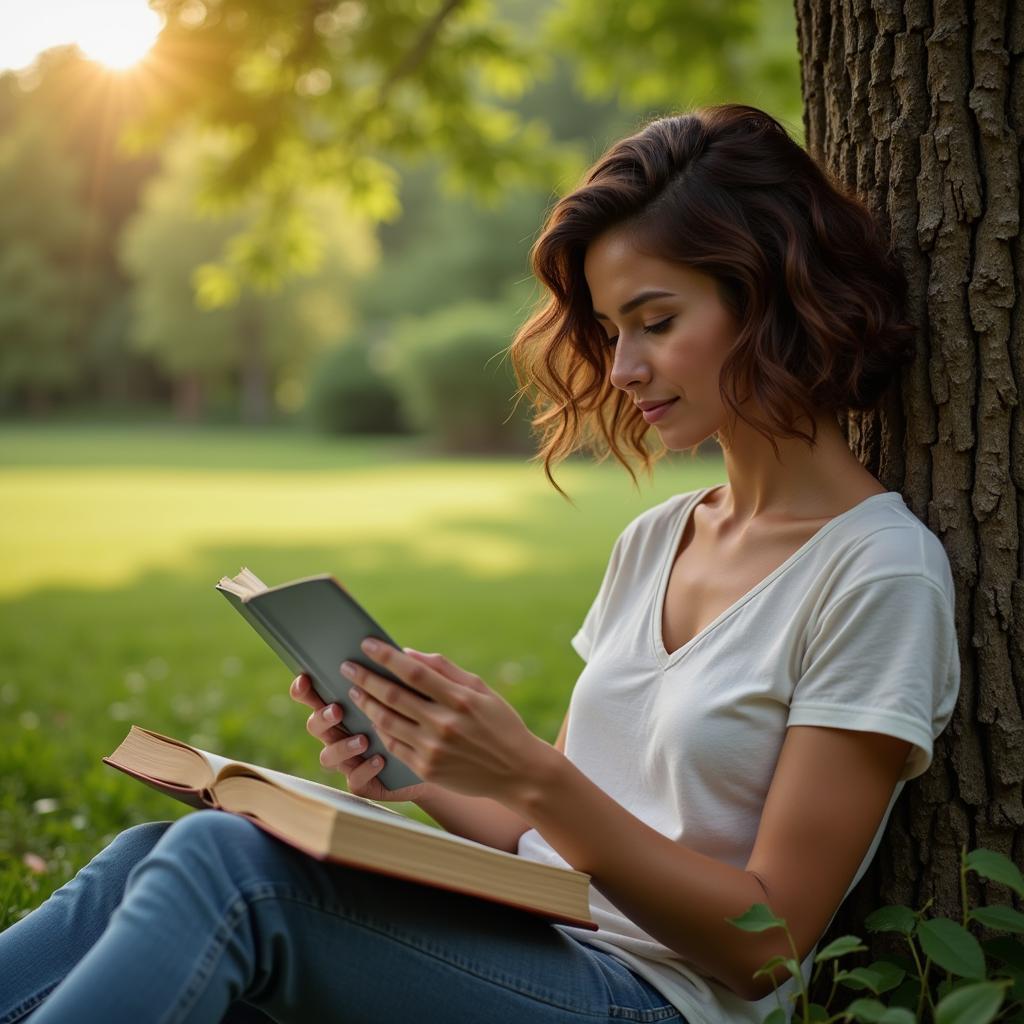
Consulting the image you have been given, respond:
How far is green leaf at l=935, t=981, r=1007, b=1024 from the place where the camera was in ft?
4.01

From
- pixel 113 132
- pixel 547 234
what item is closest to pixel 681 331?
pixel 547 234

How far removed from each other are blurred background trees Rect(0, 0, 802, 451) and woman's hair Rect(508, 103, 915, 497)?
18.8 inches

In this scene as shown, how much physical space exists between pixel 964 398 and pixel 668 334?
49 cm

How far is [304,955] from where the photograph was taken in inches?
55.9

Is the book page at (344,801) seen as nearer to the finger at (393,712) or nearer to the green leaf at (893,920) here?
the finger at (393,712)

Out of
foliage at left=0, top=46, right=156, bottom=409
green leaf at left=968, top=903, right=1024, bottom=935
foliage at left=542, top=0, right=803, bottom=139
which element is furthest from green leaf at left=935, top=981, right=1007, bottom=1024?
foliage at left=0, top=46, right=156, bottom=409

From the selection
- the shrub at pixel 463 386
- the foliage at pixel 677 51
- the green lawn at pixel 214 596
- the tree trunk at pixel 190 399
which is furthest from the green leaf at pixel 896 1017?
the tree trunk at pixel 190 399

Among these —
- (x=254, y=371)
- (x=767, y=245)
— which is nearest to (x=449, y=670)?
(x=767, y=245)

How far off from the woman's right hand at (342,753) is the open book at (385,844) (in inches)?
3.5

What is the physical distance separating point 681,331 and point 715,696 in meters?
0.59

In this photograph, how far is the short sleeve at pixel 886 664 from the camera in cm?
154

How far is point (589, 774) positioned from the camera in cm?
194

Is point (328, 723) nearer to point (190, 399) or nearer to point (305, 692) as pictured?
point (305, 692)

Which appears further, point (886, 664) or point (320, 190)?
point (320, 190)
